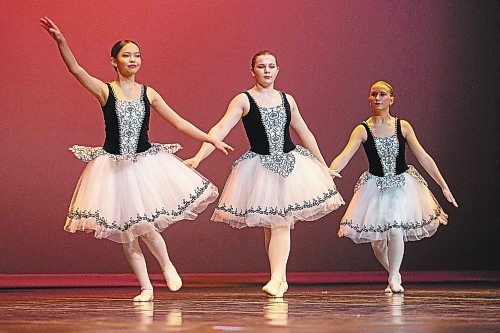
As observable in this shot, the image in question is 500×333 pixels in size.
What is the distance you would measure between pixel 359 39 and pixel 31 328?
4699 mm

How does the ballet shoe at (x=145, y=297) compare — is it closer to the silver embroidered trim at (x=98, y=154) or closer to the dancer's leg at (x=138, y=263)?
the dancer's leg at (x=138, y=263)

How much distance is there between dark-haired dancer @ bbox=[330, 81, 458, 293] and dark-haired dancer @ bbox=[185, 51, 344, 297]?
523 millimetres

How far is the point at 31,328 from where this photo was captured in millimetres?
3125

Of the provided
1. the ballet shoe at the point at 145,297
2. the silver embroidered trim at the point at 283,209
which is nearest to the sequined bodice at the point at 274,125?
the silver embroidered trim at the point at 283,209

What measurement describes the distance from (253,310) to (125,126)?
4.08ft

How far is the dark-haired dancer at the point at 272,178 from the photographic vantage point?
4969 millimetres

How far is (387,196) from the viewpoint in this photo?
222 inches

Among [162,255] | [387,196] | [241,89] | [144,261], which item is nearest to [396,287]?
[387,196]

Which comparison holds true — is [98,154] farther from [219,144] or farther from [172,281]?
[172,281]

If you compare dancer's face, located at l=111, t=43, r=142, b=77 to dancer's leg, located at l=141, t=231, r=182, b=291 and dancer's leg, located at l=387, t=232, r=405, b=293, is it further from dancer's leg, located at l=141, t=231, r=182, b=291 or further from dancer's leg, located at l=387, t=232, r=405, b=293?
dancer's leg, located at l=387, t=232, r=405, b=293

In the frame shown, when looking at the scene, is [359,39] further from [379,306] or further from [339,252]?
[379,306]

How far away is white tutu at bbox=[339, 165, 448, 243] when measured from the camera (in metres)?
5.55

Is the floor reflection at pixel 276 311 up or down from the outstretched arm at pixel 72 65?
down

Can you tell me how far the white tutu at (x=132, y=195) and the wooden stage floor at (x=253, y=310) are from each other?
0.34 m
